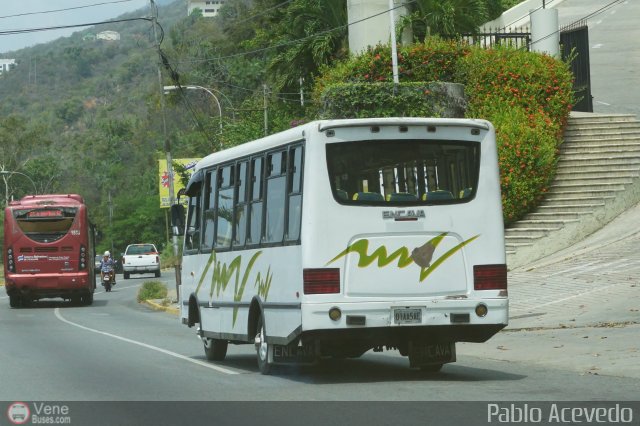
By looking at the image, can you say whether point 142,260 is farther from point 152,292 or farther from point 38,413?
point 38,413

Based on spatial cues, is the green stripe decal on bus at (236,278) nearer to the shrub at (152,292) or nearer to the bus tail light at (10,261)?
the bus tail light at (10,261)

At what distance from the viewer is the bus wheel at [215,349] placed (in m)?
18.3

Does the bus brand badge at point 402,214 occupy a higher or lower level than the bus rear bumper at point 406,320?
higher

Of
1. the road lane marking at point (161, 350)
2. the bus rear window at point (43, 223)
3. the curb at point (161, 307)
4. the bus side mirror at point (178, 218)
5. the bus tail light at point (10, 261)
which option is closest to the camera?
the road lane marking at point (161, 350)

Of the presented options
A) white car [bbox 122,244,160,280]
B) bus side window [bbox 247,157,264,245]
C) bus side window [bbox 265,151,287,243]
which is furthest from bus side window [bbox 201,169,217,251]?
white car [bbox 122,244,160,280]

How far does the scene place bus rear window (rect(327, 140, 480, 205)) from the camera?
46.6ft

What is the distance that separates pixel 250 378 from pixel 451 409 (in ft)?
14.1

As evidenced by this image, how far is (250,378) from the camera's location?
50.0 feet

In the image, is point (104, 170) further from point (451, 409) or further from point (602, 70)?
point (451, 409)

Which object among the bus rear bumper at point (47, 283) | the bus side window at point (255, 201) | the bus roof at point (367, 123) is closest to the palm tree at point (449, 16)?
the bus rear bumper at point (47, 283)

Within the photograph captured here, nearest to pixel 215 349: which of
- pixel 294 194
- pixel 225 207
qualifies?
pixel 225 207

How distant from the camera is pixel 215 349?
1839 centimetres

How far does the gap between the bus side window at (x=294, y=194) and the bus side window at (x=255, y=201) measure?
105cm

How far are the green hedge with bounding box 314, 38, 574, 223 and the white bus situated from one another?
14916 millimetres
